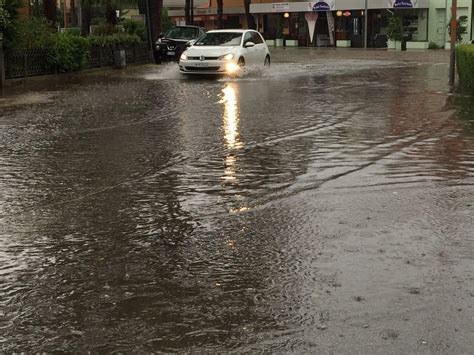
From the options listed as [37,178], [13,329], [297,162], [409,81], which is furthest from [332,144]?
[409,81]

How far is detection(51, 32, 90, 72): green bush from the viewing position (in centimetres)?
2402

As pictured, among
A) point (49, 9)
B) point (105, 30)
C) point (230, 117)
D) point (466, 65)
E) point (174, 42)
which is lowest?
point (230, 117)

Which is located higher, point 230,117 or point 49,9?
point 49,9

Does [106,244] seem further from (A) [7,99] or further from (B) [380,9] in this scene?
(B) [380,9]

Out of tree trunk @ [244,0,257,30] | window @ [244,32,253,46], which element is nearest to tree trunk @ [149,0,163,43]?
window @ [244,32,253,46]

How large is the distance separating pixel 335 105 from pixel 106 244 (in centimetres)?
1011

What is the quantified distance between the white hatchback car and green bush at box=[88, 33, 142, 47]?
4989 millimetres

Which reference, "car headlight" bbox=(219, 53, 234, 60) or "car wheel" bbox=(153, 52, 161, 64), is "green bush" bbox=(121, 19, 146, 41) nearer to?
"car wheel" bbox=(153, 52, 161, 64)

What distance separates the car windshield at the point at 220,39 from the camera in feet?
78.0

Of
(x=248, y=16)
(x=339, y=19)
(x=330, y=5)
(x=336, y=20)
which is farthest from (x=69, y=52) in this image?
(x=336, y=20)

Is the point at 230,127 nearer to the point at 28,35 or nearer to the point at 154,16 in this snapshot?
the point at 28,35

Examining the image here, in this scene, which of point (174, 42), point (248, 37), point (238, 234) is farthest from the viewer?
point (174, 42)

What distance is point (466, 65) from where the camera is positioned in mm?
18344

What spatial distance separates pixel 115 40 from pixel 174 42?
3.83 meters
